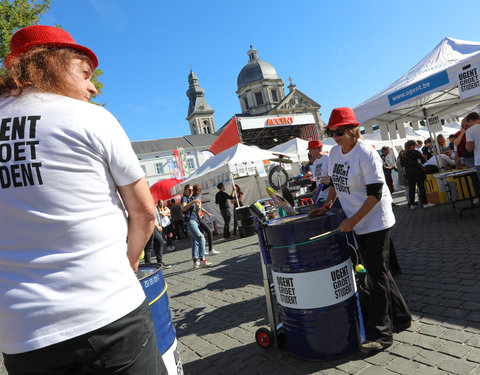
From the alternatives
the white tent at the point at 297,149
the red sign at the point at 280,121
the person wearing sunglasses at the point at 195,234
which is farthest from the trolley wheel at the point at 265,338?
the red sign at the point at 280,121

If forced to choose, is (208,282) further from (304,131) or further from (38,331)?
(304,131)

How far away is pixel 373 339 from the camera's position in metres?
2.42

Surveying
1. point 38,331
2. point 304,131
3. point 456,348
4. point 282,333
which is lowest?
point 456,348

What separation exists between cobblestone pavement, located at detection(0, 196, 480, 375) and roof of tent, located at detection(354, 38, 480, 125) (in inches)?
112

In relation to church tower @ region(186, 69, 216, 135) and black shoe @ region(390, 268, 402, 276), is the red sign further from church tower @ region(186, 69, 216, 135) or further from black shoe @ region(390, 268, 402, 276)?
church tower @ region(186, 69, 216, 135)

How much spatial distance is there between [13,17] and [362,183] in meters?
10.9

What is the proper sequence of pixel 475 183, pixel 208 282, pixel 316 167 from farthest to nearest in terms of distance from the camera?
1. pixel 475 183
2. pixel 316 167
3. pixel 208 282

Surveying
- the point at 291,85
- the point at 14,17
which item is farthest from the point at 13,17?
the point at 291,85

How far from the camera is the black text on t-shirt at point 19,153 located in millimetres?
918

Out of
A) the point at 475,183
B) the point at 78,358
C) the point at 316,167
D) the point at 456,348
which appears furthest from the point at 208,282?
the point at 475,183

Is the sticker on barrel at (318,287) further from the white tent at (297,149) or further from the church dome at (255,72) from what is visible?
the church dome at (255,72)

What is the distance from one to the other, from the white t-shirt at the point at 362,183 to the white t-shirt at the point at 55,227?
6.54 ft

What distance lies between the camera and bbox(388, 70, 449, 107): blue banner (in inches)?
266

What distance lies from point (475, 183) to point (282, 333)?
24.0ft
